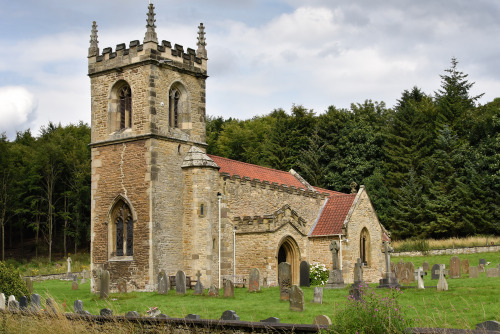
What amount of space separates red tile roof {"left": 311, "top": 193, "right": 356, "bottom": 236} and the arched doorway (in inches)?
78.5

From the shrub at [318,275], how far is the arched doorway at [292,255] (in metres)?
0.86

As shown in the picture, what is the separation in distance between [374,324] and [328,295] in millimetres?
12387

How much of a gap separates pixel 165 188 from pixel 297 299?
34.1 ft

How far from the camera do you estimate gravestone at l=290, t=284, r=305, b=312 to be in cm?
1738

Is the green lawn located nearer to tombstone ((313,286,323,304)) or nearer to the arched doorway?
tombstone ((313,286,323,304))

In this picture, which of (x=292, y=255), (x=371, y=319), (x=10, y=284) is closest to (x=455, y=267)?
(x=292, y=255)

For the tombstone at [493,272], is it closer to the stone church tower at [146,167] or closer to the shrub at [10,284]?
the stone church tower at [146,167]

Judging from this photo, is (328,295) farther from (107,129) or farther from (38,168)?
(38,168)

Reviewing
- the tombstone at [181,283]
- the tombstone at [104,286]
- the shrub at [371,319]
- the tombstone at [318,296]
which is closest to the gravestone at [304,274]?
the tombstone at [181,283]

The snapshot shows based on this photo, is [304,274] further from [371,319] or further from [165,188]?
[371,319]

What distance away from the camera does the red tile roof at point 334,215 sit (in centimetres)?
3089

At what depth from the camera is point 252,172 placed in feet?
105

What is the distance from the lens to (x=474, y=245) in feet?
137

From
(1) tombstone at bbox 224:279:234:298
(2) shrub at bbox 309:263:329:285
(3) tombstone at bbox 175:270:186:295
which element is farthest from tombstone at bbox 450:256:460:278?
(3) tombstone at bbox 175:270:186:295
